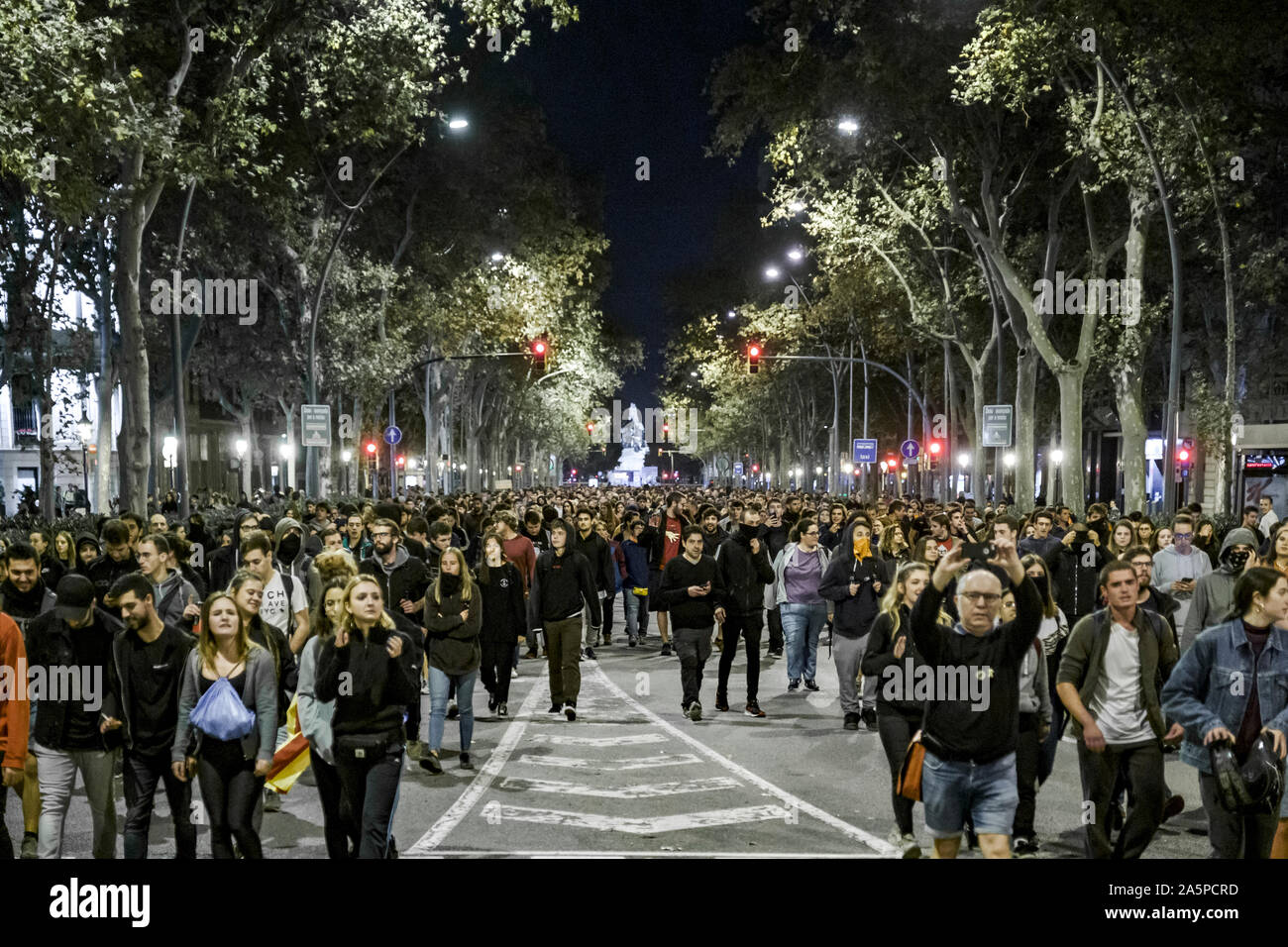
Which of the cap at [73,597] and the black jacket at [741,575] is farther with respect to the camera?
the black jacket at [741,575]

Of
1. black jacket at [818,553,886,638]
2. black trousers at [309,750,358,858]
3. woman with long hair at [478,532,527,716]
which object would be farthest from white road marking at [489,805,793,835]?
black jacket at [818,553,886,638]

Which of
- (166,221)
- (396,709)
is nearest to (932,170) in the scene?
(166,221)

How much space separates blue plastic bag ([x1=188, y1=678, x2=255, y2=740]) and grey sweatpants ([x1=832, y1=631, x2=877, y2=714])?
6.20 m

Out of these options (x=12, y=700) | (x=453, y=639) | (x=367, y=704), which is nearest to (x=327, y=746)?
(x=367, y=704)

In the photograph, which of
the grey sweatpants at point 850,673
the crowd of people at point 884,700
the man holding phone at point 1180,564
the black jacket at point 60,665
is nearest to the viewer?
the crowd of people at point 884,700

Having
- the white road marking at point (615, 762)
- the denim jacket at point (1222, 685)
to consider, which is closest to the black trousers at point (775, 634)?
the white road marking at point (615, 762)

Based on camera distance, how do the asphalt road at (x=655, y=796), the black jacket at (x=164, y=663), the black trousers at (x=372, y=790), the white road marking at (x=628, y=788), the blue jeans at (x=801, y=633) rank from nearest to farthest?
the black trousers at (x=372, y=790)
the black jacket at (x=164, y=663)
the asphalt road at (x=655, y=796)
the white road marking at (x=628, y=788)
the blue jeans at (x=801, y=633)

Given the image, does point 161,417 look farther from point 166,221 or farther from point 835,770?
point 835,770

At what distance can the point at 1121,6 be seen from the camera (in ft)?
60.7

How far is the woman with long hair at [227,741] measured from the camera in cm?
600

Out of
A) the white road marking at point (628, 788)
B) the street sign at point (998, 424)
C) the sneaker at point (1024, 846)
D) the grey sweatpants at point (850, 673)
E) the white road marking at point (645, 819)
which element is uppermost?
the street sign at point (998, 424)

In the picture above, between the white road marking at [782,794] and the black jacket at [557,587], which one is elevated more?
the black jacket at [557,587]

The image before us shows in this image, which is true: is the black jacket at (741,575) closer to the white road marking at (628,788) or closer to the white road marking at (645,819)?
the white road marking at (628,788)

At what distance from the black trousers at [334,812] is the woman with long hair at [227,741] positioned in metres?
0.26
